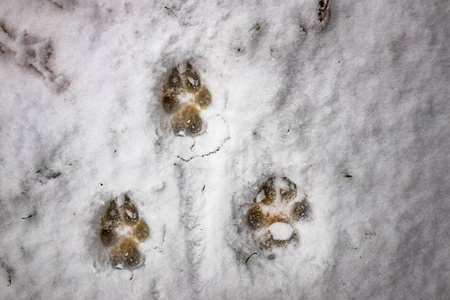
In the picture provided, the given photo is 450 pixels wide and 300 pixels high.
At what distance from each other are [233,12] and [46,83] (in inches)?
55.2

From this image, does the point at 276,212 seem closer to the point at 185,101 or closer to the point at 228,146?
the point at 228,146

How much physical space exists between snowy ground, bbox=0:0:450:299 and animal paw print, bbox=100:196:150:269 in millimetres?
59

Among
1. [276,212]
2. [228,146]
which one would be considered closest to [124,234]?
[228,146]

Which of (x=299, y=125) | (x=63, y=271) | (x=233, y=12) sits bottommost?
(x=63, y=271)

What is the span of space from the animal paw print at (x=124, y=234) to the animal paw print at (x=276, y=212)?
77 cm

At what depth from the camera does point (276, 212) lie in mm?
1868

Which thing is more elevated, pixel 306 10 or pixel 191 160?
pixel 306 10

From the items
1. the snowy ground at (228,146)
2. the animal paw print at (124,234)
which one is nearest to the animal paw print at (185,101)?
the snowy ground at (228,146)

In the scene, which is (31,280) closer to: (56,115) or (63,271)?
(63,271)

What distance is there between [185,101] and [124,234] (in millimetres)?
1015

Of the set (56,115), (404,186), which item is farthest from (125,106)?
(404,186)

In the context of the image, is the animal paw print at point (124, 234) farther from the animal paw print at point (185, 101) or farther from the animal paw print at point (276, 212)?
the animal paw print at point (276, 212)

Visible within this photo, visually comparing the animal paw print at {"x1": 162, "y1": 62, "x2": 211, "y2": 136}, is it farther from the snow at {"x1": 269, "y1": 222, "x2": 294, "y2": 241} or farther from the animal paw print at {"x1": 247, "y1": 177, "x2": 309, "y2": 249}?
the snow at {"x1": 269, "y1": 222, "x2": 294, "y2": 241}

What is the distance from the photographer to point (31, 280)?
185 cm
